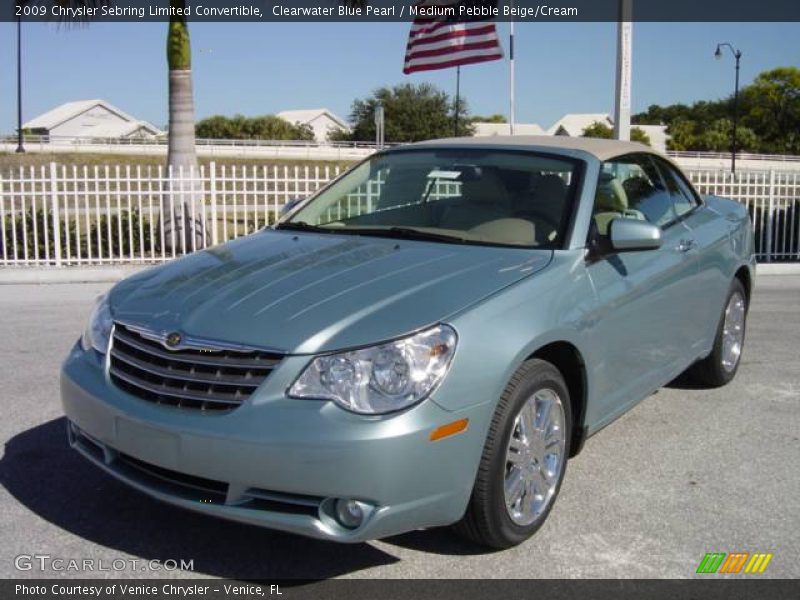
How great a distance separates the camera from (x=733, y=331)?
5.90 m

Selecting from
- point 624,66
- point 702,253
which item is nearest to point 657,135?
point 624,66

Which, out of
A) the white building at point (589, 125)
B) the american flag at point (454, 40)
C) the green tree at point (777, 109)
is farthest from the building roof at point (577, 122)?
the american flag at point (454, 40)

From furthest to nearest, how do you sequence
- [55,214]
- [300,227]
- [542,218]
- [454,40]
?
[454,40] < [55,214] < [300,227] < [542,218]

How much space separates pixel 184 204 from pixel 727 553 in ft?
32.7

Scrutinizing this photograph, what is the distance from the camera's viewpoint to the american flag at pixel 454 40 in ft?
46.5

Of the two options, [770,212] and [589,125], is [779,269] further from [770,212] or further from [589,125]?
[589,125]

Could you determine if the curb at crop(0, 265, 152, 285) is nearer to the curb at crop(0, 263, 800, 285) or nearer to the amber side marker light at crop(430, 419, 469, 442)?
the curb at crop(0, 263, 800, 285)

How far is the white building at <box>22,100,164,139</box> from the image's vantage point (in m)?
79.4

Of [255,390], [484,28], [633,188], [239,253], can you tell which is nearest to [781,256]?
[484,28]

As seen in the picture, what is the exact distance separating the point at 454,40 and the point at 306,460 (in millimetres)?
12509

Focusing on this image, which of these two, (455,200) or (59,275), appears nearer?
(455,200)

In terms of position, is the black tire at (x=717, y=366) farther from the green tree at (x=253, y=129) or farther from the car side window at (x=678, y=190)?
the green tree at (x=253, y=129)

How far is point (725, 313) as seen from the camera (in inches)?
220

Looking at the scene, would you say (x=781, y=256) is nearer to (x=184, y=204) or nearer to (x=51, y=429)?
(x=184, y=204)
